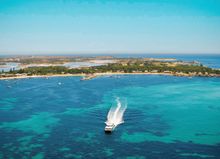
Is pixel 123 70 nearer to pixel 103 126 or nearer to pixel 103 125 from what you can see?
pixel 103 125

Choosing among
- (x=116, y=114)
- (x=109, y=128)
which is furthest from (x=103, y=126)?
(x=116, y=114)

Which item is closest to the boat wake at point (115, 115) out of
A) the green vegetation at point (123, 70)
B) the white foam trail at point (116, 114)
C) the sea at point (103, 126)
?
the white foam trail at point (116, 114)

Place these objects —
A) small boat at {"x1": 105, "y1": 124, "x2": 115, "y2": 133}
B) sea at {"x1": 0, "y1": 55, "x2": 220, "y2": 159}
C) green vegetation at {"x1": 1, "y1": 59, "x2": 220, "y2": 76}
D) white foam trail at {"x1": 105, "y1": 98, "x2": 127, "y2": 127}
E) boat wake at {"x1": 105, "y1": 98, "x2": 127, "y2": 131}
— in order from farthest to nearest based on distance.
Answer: green vegetation at {"x1": 1, "y1": 59, "x2": 220, "y2": 76} < white foam trail at {"x1": 105, "y1": 98, "x2": 127, "y2": 127} < boat wake at {"x1": 105, "y1": 98, "x2": 127, "y2": 131} < small boat at {"x1": 105, "y1": 124, "x2": 115, "y2": 133} < sea at {"x1": 0, "y1": 55, "x2": 220, "y2": 159}

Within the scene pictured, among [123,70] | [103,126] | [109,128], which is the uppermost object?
[123,70]

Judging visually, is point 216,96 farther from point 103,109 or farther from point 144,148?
point 144,148

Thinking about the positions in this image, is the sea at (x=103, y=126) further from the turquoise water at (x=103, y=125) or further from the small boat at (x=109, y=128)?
the small boat at (x=109, y=128)

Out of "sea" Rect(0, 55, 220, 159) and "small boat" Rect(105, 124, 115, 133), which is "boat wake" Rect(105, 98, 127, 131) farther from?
"sea" Rect(0, 55, 220, 159)

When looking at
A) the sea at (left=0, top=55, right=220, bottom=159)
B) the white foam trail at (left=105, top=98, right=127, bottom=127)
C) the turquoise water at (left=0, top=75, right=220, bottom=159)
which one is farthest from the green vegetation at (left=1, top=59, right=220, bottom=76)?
the white foam trail at (left=105, top=98, right=127, bottom=127)
